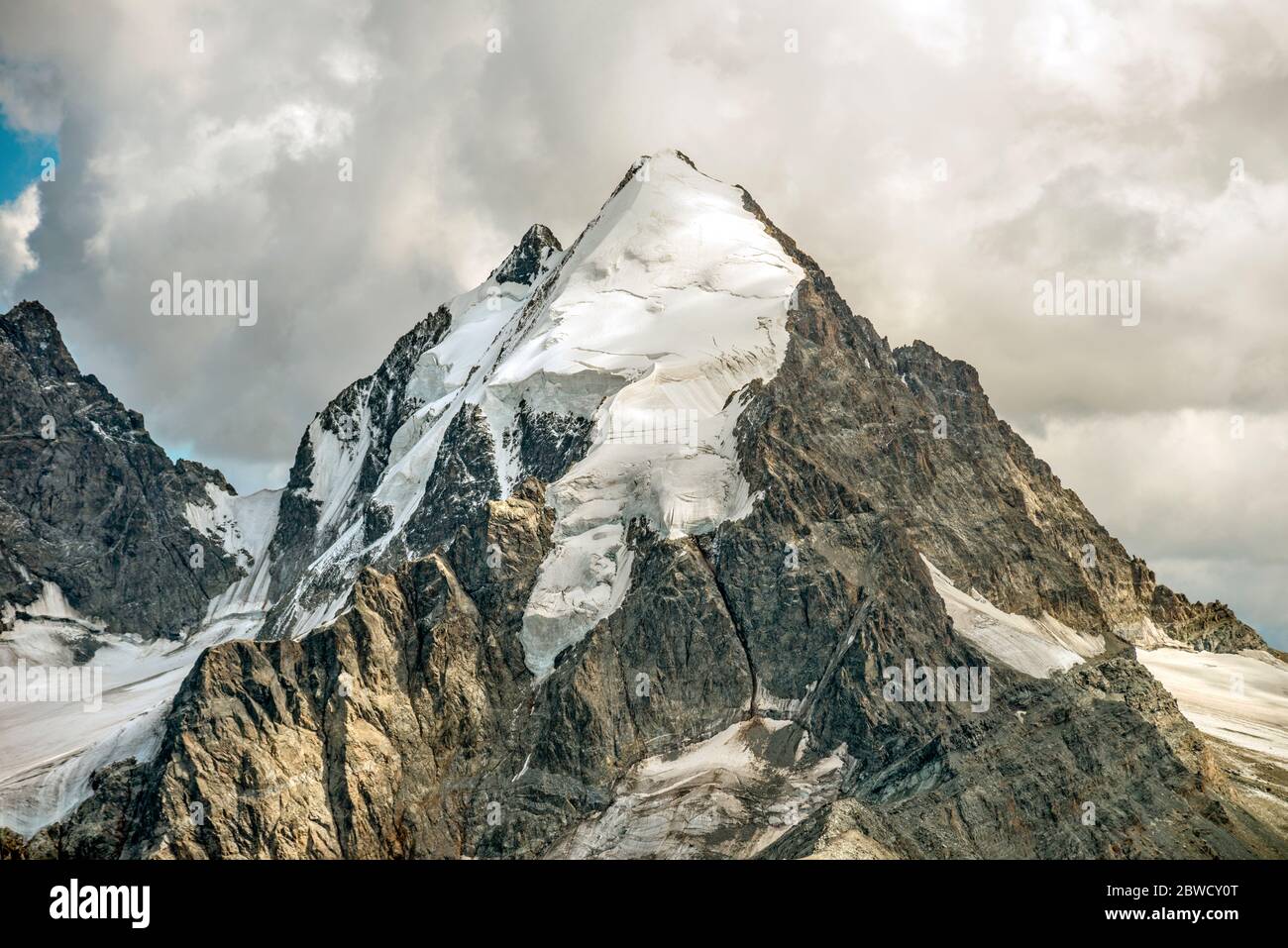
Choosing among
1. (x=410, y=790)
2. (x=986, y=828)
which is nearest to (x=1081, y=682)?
(x=986, y=828)

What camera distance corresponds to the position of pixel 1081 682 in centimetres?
19612
